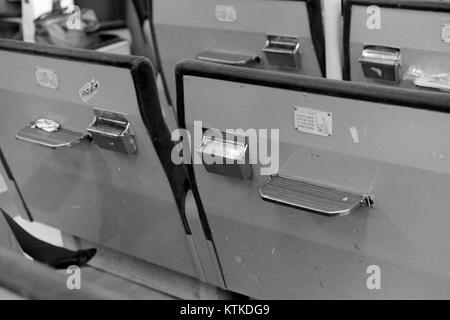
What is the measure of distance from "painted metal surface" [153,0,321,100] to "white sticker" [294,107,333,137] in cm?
82

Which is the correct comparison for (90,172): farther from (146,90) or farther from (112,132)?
(146,90)

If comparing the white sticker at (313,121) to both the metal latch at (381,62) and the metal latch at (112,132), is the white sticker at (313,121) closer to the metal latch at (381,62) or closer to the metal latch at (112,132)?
the metal latch at (112,132)

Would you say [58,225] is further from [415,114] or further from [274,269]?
[415,114]

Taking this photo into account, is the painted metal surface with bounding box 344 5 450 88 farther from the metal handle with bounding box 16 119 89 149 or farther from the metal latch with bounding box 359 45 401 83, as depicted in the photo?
the metal handle with bounding box 16 119 89 149

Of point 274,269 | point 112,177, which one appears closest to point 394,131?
point 274,269

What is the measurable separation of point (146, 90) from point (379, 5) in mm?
812

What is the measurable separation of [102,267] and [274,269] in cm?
73

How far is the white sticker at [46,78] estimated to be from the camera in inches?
54.0

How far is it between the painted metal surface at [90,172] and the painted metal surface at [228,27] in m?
0.72

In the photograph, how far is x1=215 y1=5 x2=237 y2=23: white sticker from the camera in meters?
1.96

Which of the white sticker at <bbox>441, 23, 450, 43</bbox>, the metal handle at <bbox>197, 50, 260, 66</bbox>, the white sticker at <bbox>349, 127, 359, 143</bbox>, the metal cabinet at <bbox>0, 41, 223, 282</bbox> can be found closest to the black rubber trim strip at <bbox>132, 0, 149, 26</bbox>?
the metal handle at <bbox>197, 50, 260, 66</bbox>

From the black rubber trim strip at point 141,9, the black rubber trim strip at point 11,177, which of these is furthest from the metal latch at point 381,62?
the black rubber trim strip at point 141,9

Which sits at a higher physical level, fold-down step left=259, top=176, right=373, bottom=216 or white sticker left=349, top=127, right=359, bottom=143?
white sticker left=349, top=127, right=359, bottom=143

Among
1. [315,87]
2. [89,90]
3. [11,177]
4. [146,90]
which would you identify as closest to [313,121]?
[315,87]
